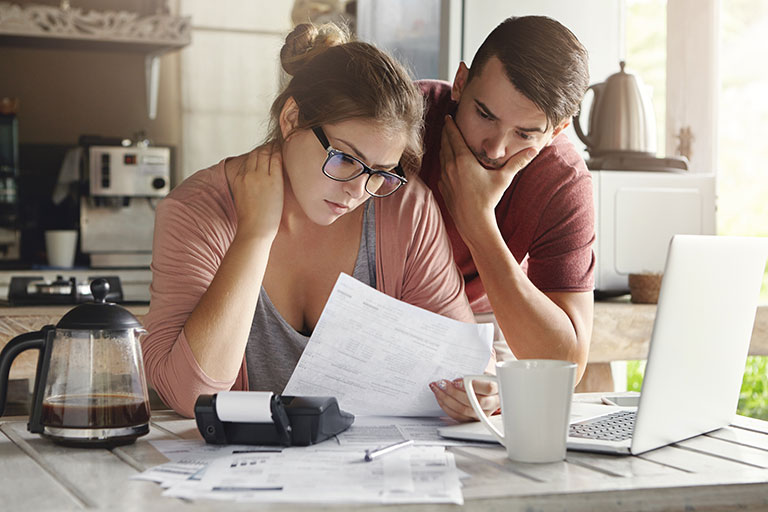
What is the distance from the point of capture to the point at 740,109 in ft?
15.0

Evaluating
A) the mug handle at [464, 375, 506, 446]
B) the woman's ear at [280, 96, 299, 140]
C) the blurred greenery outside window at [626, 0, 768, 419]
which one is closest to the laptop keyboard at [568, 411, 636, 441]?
the mug handle at [464, 375, 506, 446]

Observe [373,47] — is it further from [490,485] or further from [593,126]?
[593,126]

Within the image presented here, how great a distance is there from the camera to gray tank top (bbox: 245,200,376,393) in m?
1.46

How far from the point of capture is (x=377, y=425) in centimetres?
118

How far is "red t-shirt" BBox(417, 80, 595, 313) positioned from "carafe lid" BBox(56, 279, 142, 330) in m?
0.80

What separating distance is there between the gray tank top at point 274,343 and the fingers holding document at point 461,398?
312mm

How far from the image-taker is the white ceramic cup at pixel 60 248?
3.84 m

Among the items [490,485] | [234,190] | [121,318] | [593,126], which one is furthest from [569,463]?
[593,126]

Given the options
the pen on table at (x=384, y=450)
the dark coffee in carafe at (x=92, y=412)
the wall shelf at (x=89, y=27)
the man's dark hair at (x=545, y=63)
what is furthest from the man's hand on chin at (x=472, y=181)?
the wall shelf at (x=89, y=27)

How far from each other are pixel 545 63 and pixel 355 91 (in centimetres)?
34

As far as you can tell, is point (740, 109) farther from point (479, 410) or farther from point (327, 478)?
point (327, 478)

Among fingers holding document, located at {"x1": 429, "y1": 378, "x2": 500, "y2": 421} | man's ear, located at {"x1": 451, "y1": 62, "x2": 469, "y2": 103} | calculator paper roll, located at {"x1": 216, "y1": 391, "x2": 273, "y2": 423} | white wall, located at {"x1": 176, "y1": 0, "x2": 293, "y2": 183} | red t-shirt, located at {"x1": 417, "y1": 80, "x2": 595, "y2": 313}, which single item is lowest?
fingers holding document, located at {"x1": 429, "y1": 378, "x2": 500, "y2": 421}

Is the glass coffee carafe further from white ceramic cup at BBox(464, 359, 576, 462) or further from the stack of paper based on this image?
white ceramic cup at BBox(464, 359, 576, 462)

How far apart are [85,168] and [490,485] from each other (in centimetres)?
333
